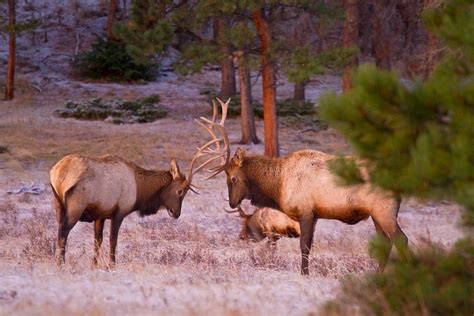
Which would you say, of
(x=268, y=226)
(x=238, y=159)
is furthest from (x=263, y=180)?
(x=268, y=226)

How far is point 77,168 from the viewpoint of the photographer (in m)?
11.5

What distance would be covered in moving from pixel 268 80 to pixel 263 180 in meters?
12.2

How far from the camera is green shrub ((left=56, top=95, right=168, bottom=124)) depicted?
32375 millimetres

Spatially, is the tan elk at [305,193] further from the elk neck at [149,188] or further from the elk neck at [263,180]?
the elk neck at [149,188]

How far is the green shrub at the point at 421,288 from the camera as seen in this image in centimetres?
589

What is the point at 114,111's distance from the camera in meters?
33.0

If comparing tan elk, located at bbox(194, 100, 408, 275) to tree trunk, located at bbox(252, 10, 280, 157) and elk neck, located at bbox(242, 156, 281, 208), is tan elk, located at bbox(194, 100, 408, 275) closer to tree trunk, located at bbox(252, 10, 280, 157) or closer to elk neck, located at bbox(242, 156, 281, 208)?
elk neck, located at bbox(242, 156, 281, 208)

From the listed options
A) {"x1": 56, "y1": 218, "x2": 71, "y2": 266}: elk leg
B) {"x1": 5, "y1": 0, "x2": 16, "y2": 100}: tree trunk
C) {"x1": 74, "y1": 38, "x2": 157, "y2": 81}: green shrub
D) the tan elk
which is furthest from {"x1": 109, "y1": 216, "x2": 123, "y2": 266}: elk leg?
{"x1": 74, "y1": 38, "x2": 157, "y2": 81}: green shrub

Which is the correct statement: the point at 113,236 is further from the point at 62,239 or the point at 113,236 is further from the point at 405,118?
the point at 405,118

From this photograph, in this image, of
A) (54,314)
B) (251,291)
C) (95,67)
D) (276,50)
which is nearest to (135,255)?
(251,291)

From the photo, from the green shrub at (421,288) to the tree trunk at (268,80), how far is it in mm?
16917

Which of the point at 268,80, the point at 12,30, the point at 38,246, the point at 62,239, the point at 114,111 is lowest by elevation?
the point at 114,111

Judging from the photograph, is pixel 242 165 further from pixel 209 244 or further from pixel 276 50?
pixel 276 50

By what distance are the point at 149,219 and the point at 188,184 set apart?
4.06 meters
